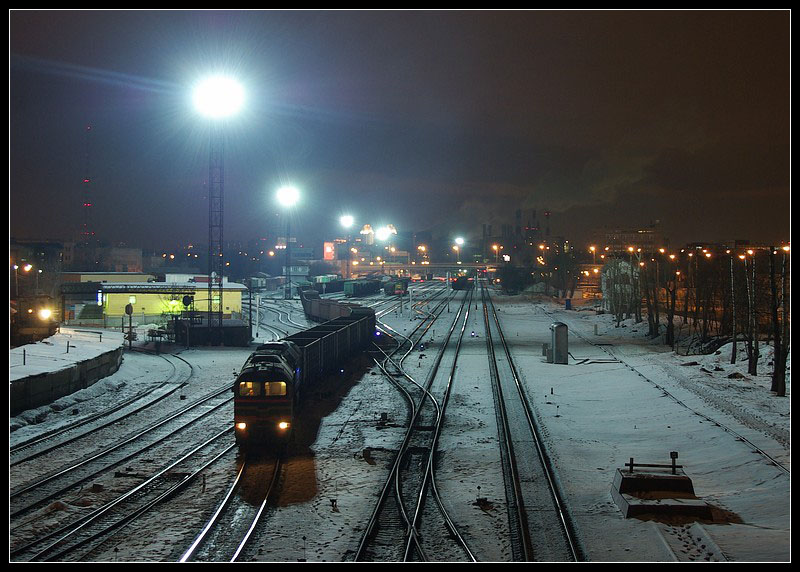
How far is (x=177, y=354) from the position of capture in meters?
41.0

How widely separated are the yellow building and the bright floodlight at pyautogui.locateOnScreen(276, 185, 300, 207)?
758 inches

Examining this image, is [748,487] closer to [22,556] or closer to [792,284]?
[792,284]

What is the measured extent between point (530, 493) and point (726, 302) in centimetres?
Result: 2976

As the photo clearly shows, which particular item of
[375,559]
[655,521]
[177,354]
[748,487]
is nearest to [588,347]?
[177,354]

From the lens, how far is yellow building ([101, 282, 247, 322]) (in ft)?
203

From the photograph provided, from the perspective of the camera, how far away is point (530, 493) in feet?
49.4

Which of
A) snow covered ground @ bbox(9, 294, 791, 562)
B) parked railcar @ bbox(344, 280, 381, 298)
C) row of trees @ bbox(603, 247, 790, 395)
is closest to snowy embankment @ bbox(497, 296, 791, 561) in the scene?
snow covered ground @ bbox(9, 294, 791, 562)

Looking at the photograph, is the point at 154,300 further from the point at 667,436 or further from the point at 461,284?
the point at 461,284

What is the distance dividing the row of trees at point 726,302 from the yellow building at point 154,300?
35.2 metres

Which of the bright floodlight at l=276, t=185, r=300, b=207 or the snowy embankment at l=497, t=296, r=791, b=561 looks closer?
the snowy embankment at l=497, t=296, r=791, b=561

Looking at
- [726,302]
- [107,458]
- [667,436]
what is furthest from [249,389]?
[726,302]

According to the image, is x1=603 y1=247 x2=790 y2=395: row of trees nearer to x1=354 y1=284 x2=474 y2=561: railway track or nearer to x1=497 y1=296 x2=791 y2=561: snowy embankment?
x1=497 y1=296 x2=791 y2=561: snowy embankment

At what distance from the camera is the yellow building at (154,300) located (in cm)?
6178

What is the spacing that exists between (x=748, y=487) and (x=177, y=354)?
3329 centimetres
